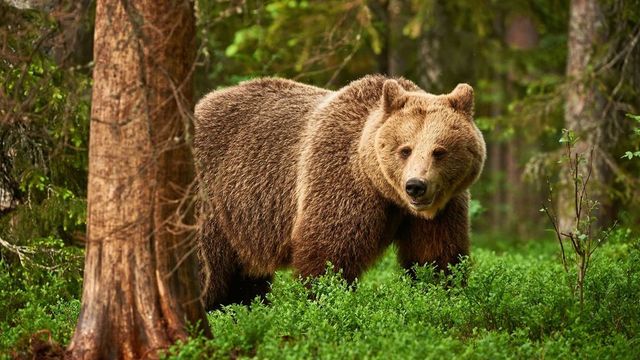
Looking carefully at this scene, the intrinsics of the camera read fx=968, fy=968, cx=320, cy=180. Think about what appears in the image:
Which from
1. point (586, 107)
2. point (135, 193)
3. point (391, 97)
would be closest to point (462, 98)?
point (391, 97)

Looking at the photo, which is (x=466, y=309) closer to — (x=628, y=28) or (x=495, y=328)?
(x=495, y=328)

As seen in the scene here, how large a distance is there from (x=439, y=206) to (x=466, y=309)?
1058 millimetres

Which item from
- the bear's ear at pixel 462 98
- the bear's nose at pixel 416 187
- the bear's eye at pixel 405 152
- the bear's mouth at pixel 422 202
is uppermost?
the bear's ear at pixel 462 98

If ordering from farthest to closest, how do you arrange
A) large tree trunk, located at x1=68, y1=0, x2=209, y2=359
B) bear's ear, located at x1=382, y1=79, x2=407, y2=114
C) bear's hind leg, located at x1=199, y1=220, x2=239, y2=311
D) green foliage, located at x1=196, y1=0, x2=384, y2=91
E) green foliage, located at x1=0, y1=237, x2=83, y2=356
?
green foliage, located at x1=196, y1=0, x2=384, y2=91 → bear's hind leg, located at x1=199, y1=220, x2=239, y2=311 → bear's ear, located at x1=382, y1=79, x2=407, y2=114 → green foliage, located at x1=0, y1=237, x2=83, y2=356 → large tree trunk, located at x1=68, y1=0, x2=209, y2=359

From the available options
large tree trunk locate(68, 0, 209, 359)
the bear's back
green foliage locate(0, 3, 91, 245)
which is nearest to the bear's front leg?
the bear's back

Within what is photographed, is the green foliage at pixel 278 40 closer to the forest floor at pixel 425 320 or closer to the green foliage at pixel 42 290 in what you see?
the green foliage at pixel 42 290

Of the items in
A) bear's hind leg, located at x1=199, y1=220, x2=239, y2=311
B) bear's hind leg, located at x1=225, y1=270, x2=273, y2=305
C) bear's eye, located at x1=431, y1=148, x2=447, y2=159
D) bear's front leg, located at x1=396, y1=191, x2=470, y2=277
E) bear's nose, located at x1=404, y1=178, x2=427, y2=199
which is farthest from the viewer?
bear's hind leg, located at x1=225, y1=270, x2=273, y2=305

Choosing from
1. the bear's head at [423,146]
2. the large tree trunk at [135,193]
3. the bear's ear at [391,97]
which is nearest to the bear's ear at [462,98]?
the bear's head at [423,146]

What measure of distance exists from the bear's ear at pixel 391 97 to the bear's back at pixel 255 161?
3.21 feet

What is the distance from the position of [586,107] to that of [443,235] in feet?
16.1

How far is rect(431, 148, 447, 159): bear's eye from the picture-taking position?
7.18 m

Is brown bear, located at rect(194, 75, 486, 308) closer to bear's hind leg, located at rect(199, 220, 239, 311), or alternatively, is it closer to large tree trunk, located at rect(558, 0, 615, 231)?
bear's hind leg, located at rect(199, 220, 239, 311)

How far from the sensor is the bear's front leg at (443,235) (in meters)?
7.68

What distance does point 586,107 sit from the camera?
1184cm
